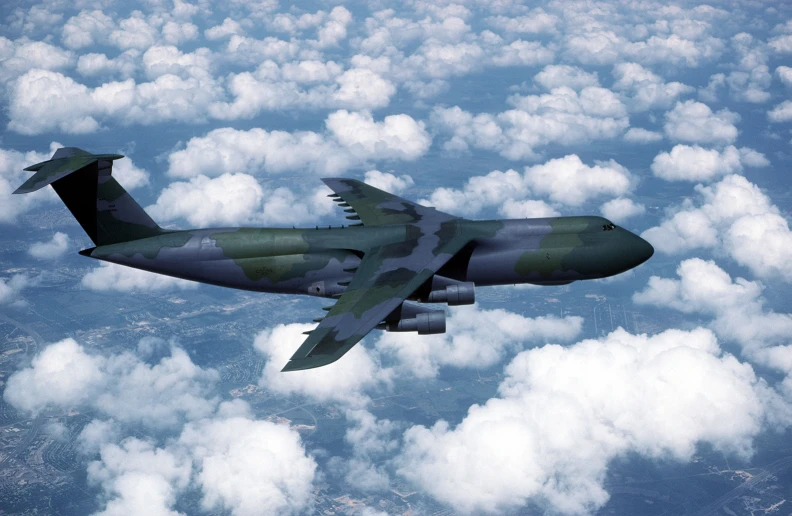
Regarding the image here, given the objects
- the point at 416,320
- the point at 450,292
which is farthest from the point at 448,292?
the point at 416,320

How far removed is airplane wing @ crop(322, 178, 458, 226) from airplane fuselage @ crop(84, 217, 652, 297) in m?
3.49

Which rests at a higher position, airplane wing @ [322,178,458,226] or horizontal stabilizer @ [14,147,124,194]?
horizontal stabilizer @ [14,147,124,194]

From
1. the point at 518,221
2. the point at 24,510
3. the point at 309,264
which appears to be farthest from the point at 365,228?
the point at 24,510

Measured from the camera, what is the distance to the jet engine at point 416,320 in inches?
1233

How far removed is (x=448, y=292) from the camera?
112 ft

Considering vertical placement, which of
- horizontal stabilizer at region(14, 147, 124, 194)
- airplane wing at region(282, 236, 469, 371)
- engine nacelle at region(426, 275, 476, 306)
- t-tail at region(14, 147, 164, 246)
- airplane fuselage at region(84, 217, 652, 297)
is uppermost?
horizontal stabilizer at region(14, 147, 124, 194)

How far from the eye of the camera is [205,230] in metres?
37.3

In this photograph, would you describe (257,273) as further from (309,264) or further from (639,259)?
(639,259)

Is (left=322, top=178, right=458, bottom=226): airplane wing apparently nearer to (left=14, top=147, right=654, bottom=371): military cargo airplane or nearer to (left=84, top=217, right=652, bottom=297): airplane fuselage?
(left=14, top=147, right=654, bottom=371): military cargo airplane

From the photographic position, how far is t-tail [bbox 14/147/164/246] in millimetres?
35719

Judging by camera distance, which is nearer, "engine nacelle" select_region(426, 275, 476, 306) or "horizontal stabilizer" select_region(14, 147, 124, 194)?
"horizontal stabilizer" select_region(14, 147, 124, 194)

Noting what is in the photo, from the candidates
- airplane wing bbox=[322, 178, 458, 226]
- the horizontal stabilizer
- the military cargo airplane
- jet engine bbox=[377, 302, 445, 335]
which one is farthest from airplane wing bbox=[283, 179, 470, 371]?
the horizontal stabilizer

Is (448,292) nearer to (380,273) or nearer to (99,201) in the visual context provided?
(380,273)

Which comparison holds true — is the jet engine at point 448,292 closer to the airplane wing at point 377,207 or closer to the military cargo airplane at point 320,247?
the military cargo airplane at point 320,247
